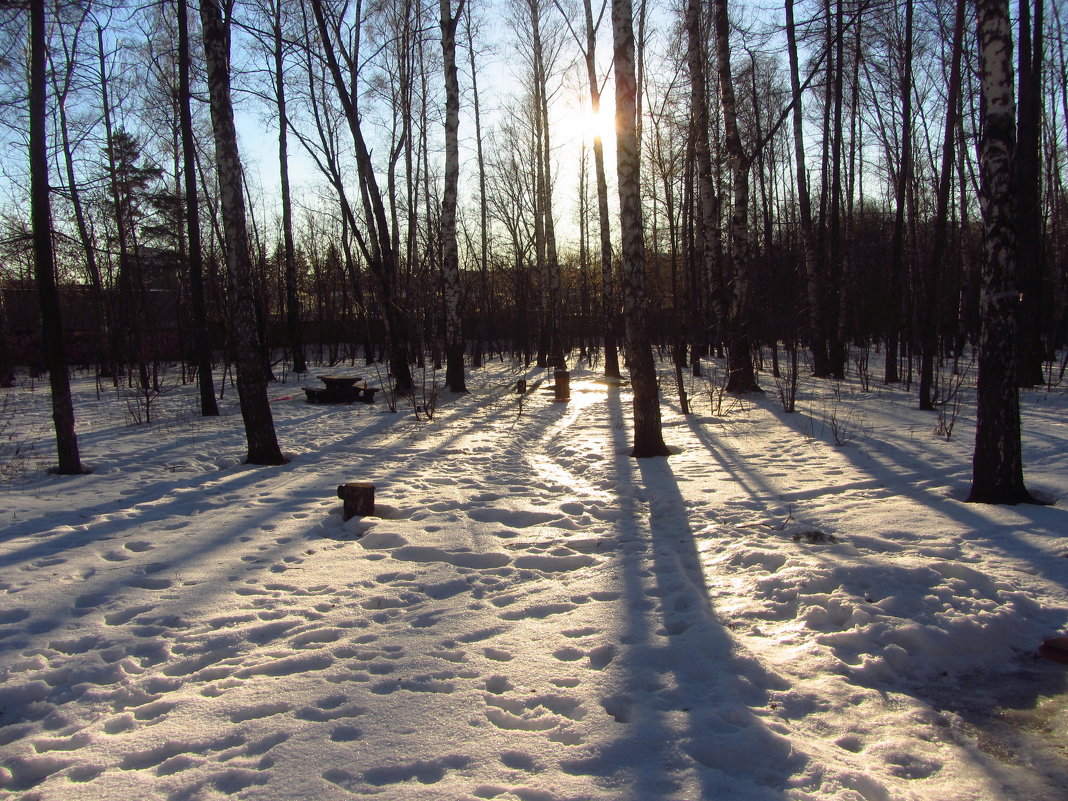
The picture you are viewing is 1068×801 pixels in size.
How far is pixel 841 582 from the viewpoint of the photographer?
3.55 meters

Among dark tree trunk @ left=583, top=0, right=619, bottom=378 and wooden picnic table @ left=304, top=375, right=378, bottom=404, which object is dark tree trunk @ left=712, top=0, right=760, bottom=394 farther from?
wooden picnic table @ left=304, top=375, right=378, bottom=404

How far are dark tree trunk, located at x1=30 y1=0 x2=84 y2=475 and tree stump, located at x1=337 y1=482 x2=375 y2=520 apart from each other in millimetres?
3673

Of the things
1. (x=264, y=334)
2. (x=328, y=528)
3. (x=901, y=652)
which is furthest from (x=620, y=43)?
(x=264, y=334)

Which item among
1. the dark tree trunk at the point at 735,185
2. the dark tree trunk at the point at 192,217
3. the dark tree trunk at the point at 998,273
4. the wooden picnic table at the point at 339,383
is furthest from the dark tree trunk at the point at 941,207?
the dark tree trunk at the point at 192,217

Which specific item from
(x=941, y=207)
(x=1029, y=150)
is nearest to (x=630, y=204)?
(x=941, y=207)

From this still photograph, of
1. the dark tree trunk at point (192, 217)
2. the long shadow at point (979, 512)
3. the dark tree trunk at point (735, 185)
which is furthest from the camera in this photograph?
the dark tree trunk at point (735, 185)

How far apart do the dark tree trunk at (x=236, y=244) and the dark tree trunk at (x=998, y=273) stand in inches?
271

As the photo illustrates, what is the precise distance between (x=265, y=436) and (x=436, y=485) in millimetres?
2375

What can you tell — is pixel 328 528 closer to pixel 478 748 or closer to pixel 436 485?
pixel 436 485

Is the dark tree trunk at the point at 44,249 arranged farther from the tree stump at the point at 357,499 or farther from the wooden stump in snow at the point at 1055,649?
the wooden stump in snow at the point at 1055,649

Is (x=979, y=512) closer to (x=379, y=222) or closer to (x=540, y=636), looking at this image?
(x=540, y=636)

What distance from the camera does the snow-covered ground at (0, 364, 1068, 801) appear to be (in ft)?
7.10

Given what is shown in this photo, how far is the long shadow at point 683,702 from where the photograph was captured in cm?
209

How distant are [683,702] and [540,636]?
84cm
